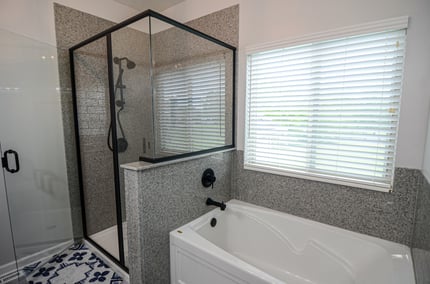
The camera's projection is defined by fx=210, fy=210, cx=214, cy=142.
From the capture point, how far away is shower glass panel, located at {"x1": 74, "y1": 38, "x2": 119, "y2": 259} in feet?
7.09

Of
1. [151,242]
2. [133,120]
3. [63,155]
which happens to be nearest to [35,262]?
[63,155]

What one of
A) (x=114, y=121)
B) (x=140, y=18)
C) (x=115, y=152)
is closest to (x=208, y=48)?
(x=140, y=18)

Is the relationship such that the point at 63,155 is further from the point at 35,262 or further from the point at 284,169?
the point at 284,169

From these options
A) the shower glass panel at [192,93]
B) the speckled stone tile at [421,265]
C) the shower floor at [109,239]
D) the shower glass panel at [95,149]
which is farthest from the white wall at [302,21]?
the shower floor at [109,239]

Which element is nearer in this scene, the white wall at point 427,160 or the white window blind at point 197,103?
the white wall at point 427,160

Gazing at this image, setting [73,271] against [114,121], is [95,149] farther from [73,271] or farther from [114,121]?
[73,271]

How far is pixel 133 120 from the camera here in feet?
6.87

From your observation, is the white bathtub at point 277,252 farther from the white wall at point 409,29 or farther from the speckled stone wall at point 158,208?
the white wall at point 409,29

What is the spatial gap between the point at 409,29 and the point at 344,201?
125 centimetres

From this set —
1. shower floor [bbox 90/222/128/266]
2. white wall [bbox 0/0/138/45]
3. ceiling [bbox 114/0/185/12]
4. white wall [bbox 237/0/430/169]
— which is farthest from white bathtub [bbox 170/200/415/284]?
ceiling [bbox 114/0/185/12]

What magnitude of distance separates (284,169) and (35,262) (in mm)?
2473

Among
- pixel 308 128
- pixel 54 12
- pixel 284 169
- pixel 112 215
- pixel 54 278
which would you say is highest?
pixel 54 12

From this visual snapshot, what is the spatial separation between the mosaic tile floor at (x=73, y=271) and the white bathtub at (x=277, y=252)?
0.76m

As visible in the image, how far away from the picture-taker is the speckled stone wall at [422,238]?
1041 mm
